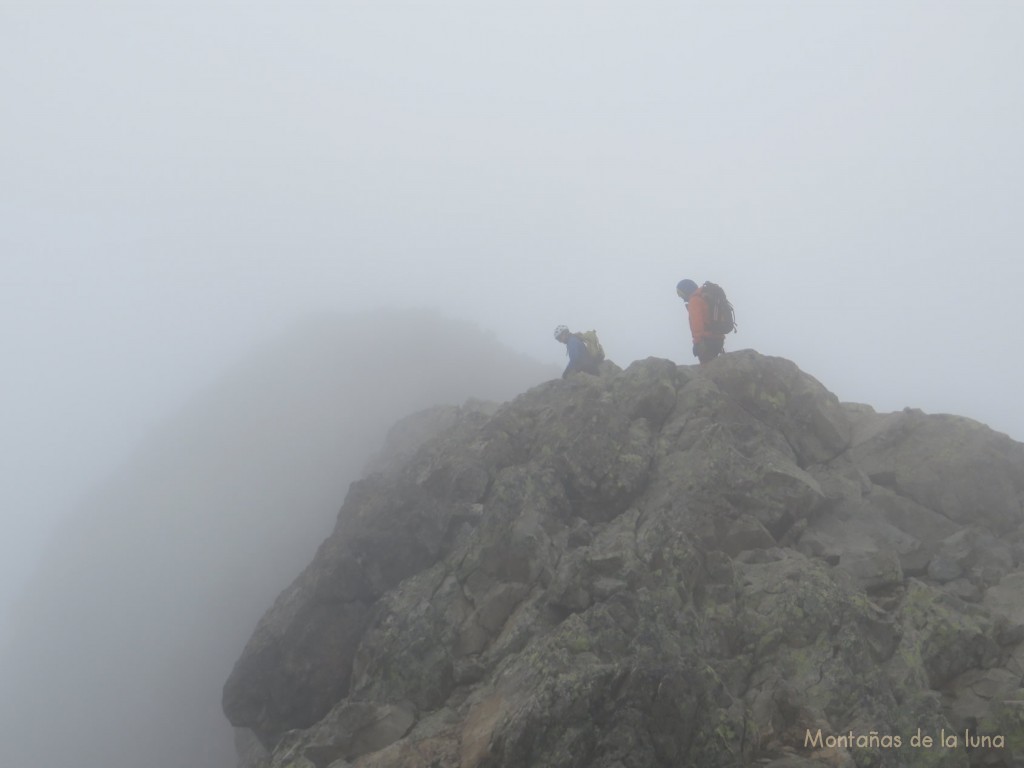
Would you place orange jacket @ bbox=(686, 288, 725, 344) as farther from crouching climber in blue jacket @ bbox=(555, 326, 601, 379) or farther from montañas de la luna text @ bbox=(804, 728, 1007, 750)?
montañas de la luna text @ bbox=(804, 728, 1007, 750)

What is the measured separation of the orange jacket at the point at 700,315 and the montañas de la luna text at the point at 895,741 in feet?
51.7

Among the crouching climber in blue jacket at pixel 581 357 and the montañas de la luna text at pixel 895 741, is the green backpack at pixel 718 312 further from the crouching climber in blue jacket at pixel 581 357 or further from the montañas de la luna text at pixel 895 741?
the montañas de la luna text at pixel 895 741

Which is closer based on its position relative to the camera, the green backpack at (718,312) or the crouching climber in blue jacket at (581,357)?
the green backpack at (718,312)

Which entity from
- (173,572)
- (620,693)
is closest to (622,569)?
(620,693)

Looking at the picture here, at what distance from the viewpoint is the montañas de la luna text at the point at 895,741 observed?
10.8 m

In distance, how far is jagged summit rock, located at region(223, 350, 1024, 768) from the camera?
1122cm

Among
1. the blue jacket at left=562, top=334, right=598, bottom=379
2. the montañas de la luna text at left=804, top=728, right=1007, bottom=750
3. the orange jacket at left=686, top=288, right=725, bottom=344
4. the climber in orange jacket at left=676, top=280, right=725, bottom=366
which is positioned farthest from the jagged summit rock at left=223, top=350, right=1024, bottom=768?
the blue jacket at left=562, top=334, right=598, bottom=379

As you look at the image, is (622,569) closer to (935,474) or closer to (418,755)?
(418,755)

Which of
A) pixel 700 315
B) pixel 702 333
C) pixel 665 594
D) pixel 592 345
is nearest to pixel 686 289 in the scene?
pixel 700 315

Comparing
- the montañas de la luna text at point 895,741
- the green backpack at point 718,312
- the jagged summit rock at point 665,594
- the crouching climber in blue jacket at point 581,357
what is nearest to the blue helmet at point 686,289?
the green backpack at point 718,312

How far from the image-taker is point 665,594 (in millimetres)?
14242

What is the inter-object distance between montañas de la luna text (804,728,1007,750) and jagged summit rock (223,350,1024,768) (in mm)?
66

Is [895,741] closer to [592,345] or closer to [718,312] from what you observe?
[718,312]

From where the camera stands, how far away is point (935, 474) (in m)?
18.3
